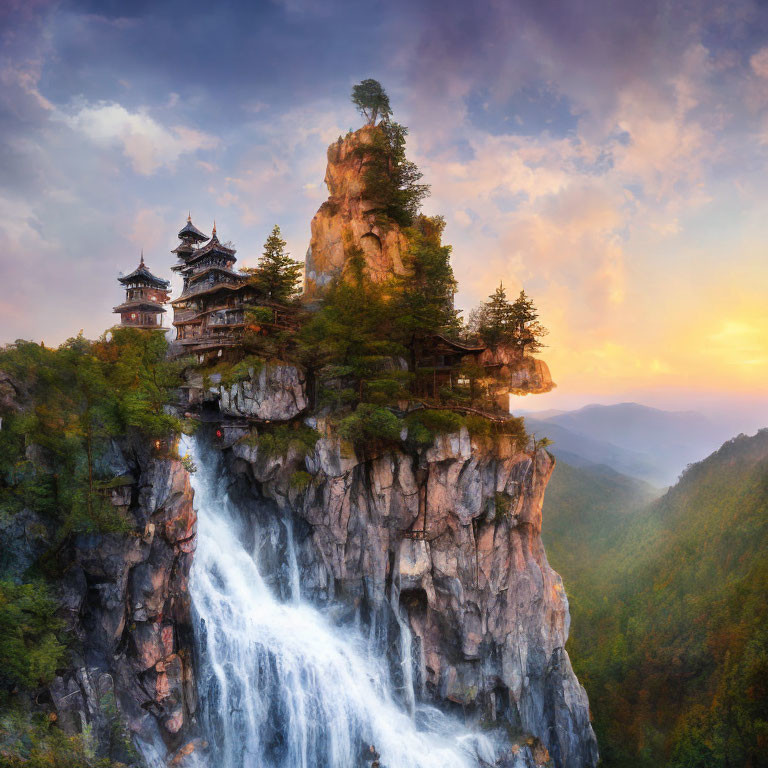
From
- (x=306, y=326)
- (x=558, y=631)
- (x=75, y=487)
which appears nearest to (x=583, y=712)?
(x=558, y=631)

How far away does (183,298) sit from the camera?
3884cm

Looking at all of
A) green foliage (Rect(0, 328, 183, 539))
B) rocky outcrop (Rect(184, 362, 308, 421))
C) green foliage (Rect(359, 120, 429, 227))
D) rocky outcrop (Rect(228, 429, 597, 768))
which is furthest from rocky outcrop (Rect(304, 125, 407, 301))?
green foliage (Rect(0, 328, 183, 539))

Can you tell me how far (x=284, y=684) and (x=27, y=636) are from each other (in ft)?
38.0

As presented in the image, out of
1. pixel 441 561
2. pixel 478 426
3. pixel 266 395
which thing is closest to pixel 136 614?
pixel 266 395

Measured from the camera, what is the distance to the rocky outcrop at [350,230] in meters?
34.2

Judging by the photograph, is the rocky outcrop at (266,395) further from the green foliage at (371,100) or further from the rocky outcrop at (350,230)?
the green foliage at (371,100)

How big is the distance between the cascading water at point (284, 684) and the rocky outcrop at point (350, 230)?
1789 cm

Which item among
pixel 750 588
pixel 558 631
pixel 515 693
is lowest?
pixel 750 588

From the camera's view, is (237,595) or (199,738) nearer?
(199,738)

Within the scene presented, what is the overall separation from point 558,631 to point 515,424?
45.6ft

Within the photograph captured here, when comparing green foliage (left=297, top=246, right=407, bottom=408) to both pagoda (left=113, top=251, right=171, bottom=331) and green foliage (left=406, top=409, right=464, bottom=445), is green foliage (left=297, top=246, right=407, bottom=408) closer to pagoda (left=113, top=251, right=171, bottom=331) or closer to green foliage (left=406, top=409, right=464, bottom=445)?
green foliage (left=406, top=409, right=464, bottom=445)

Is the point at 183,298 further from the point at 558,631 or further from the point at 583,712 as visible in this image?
the point at 583,712

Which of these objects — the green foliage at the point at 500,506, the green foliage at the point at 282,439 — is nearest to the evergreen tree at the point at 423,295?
the green foliage at the point at 282,439

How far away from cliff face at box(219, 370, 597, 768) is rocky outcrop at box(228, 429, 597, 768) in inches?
2.4
